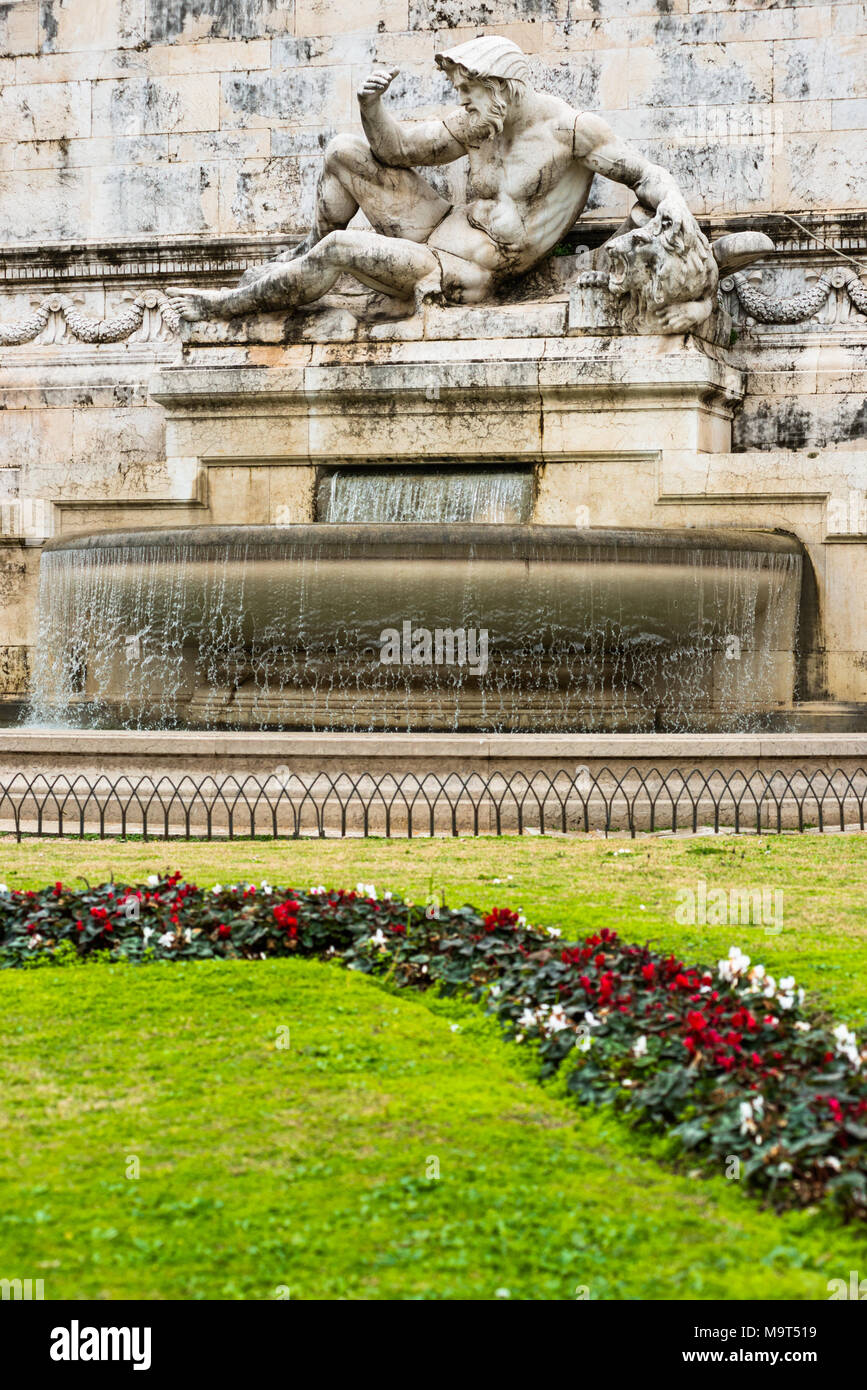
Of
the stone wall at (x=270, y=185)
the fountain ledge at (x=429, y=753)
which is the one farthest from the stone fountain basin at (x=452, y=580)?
the stone wall at (x=270, y=185)

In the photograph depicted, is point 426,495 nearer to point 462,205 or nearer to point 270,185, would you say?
point 462,205

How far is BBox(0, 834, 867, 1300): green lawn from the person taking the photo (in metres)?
3.84

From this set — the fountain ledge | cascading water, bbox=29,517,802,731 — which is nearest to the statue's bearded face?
cascading water, bbox=29,517,802,731

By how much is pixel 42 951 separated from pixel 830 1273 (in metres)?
3.89

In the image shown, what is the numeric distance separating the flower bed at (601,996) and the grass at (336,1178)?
135 mm

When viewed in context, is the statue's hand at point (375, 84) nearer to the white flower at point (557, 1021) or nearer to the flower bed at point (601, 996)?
the flower bed at point (601, 996)

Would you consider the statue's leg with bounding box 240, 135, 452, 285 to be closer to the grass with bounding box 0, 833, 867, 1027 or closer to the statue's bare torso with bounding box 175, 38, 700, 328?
the statue's bare torso with bounding box 175, 38, 700, 328

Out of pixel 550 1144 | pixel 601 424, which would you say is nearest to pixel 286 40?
pixel 601 424

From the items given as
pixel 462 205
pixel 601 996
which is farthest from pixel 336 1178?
pixel 462 205

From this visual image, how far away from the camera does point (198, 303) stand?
1577 cm

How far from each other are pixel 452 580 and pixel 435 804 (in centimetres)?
265

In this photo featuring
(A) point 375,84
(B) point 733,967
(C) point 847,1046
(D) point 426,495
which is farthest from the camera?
(D) point 426,495

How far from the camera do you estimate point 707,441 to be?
1482 cm
